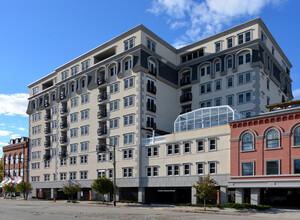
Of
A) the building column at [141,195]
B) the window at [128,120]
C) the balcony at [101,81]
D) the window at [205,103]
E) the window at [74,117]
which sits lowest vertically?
the building column at [141,195]

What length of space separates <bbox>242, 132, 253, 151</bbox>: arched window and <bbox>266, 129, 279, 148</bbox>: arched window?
2.00 m

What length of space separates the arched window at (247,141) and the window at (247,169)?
1.82m

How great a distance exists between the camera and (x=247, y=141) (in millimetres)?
40188

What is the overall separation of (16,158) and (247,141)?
64.8m

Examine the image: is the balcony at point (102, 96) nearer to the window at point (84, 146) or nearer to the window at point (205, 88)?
the window at point (84, 146)

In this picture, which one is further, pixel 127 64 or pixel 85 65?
pixel 85 65

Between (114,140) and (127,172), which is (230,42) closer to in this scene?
(114,140)

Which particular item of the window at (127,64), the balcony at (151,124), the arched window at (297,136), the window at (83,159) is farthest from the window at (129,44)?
the arched window at (297,136)

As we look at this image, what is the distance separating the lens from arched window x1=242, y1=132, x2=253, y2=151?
39938mm

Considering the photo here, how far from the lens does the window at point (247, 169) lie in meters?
39.5

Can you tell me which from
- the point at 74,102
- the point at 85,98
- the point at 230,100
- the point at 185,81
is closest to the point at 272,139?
the point at 230,100

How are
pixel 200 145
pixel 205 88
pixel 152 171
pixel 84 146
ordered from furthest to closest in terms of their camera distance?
pixel 84 146 < pixel 205 88 < pixel 152 171 < pixel 200 145

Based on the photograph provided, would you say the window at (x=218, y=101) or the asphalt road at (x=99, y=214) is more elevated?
the window at (x=218, y=101)

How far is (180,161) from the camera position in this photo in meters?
47.8
